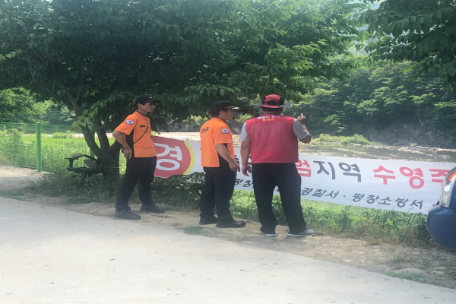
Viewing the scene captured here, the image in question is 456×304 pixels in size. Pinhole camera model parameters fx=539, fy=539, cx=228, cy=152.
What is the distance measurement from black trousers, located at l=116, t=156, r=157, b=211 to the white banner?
6.97 ft

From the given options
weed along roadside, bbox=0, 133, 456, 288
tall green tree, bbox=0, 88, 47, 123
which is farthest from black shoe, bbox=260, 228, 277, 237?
tall green tree, bbox=0, 88, 47, 123

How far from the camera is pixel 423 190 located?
20.5 ft

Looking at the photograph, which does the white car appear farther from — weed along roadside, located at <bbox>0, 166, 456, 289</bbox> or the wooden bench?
the wooden bench

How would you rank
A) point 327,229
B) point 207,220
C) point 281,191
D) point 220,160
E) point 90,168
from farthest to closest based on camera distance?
point 90,168 < point 207,220 < point 220,160 < point 327,229 < point 281,191

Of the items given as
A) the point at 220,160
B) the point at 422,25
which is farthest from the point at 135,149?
the point at 422,25

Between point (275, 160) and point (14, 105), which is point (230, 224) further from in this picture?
point (14, 105)

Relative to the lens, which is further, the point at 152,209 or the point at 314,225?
the point at 152,209

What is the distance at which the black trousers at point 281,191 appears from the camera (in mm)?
6188

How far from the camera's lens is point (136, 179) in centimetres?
755

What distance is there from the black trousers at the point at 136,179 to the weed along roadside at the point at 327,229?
32 centimetres

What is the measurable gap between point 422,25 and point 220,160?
9.37 feet

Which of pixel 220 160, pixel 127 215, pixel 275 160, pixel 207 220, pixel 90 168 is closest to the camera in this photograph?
pixel 275 160

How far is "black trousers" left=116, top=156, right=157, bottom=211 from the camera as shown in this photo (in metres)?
7.38

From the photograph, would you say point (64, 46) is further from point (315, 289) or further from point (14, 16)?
point (315, 289)
